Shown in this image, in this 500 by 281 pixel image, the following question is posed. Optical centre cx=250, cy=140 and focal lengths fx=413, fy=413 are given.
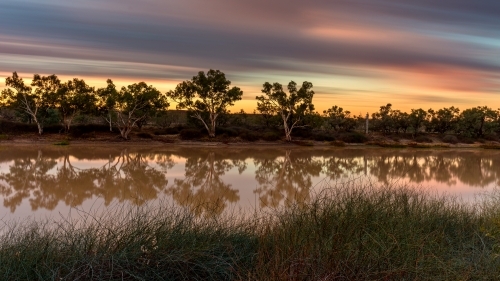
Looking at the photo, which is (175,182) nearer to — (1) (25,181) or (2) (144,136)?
(1) (25,181)

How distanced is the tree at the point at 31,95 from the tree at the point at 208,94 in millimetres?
11304

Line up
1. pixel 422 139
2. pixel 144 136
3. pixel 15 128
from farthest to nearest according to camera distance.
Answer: pixel 422 139 → pixel 144 136 → pixel 15 128

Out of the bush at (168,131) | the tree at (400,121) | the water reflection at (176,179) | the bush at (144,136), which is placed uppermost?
the tree at (400,121)

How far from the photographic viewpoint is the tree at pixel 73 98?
36.5 m

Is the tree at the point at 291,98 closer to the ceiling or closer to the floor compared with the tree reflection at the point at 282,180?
closer to the ceiling

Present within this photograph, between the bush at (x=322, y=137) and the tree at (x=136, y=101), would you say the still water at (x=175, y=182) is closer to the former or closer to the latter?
the tree at (x=136, y=101)

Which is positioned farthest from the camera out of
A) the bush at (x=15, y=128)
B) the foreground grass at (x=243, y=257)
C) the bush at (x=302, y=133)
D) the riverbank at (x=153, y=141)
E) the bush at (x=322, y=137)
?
the bush at (x=302, y=133)

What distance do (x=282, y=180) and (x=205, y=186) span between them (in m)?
3.82

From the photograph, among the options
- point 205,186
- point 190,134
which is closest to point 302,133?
point 190,134

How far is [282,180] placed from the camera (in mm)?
17266

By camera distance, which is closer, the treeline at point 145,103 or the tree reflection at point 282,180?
the tree reflection at point 282,180

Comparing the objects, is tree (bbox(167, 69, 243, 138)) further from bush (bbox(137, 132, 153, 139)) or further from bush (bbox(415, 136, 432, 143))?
bush (bbox(415, 136, 432, 143))

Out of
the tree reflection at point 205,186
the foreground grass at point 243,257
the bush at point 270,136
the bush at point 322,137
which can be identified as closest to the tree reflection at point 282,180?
the tree reflection at point 205,186

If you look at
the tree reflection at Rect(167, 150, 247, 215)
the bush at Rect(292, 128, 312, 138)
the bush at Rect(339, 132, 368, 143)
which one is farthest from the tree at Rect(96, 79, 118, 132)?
the bush at Rect(339, 132, 368, 143)
